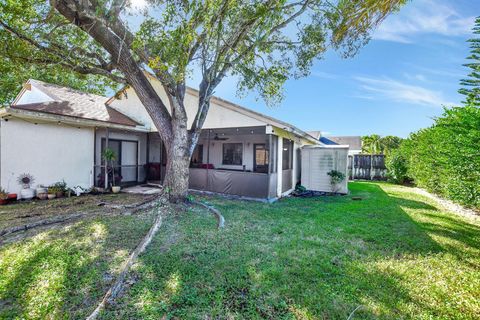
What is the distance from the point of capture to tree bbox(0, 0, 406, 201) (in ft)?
18.0

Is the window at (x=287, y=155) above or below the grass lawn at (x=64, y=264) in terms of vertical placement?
above

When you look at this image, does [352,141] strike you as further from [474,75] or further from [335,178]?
[474,75]

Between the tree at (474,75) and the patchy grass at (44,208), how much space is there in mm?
11574

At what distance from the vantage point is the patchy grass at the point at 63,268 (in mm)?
2695

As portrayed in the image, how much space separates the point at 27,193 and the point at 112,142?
4013 millimetres

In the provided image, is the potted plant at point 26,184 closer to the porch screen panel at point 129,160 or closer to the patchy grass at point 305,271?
the porch screen panel at point 129,160

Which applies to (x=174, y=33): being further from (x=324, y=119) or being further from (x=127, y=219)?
(x=324, y=119)

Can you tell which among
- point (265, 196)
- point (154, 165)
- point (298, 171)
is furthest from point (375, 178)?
point (154, 165)

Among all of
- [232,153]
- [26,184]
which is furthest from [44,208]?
[232,153]

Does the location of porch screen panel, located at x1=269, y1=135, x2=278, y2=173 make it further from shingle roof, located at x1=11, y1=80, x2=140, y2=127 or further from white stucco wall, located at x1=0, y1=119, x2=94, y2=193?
white stucco wall, located at x1=0, y1=119, x2=94, y2=193

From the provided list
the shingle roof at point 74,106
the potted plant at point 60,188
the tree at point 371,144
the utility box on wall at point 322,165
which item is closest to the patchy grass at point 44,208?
the potted plant at point 60,188

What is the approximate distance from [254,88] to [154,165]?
23.9 feet

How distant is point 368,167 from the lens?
60.7 ft

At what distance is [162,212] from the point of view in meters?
6.60
